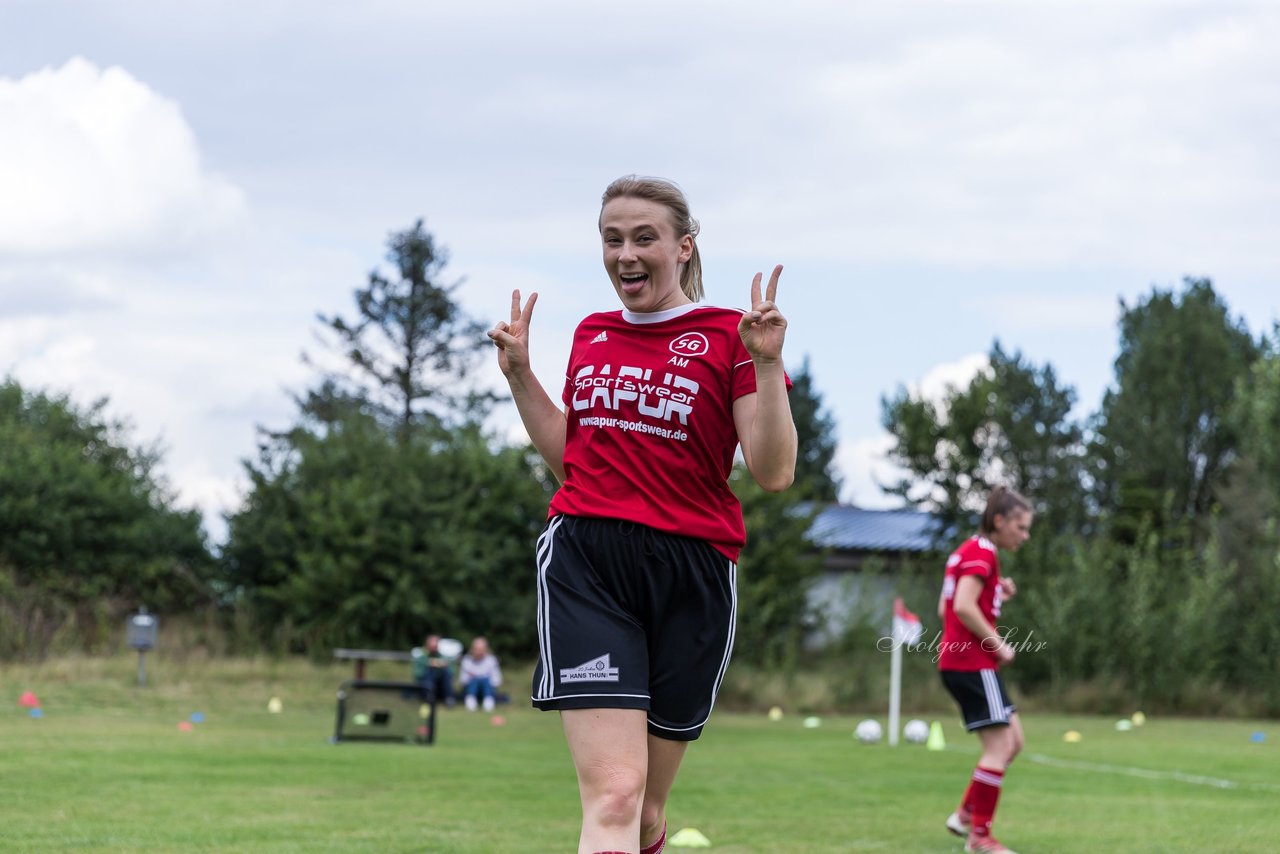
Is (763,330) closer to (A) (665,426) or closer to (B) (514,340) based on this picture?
(A) (665,426)

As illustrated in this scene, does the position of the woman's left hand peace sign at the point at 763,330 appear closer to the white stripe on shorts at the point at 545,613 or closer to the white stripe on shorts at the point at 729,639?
the white stripe on shorts at the point at 729,639

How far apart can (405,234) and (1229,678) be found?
108 feet

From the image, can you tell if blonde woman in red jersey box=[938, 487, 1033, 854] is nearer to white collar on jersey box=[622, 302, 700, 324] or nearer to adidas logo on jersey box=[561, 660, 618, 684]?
white collar on jersey box=[622, 302, 700, 324]

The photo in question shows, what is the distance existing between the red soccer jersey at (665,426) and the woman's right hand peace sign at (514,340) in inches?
11.8

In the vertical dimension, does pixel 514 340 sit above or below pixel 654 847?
above

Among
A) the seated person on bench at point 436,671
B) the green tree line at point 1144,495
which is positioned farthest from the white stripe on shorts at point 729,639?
the green tree line at point 1144,495

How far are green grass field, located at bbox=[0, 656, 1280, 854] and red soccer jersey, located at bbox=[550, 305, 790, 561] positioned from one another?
13.2ft

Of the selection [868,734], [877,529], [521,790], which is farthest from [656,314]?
[877,529]

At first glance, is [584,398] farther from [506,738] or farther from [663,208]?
[506,738]

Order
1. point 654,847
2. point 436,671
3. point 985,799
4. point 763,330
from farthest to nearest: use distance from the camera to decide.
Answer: point 436,671 < point 985,799 < point 654,847 < point 763,330

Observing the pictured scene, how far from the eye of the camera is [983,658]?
8211 mm

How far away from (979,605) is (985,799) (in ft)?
3.47

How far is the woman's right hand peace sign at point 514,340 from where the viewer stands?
4406 mm

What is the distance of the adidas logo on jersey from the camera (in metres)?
3.86
